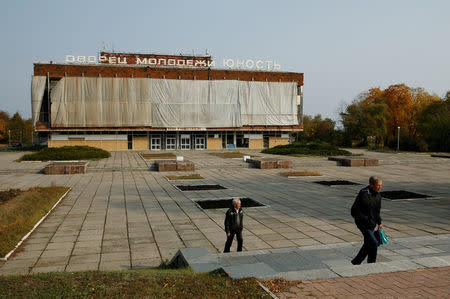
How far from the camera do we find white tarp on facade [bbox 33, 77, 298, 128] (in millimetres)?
51344

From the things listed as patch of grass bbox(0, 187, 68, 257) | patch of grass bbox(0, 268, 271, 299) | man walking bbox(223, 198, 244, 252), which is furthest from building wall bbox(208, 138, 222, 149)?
patch of grass bbox(0, 268, 271, 299)

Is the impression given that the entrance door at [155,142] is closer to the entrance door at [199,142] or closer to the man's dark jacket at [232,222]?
the entrance door at [199,142]

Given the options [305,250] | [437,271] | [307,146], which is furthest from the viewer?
[307,146]

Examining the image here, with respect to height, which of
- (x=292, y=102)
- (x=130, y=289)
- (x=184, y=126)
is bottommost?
(x=130, y=289)

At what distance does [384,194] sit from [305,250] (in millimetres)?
10103

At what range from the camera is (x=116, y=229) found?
10633 mm

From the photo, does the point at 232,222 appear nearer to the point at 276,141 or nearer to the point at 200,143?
the point at 200,143

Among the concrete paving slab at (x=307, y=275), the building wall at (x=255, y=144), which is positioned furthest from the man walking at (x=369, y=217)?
the building wall at (x=255, y=144)

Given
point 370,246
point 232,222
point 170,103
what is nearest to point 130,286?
point 232,222

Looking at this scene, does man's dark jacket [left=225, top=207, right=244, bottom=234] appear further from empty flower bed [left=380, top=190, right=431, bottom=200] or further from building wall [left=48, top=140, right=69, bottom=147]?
building wall [left=48, top=140, right=69, bottom=147]

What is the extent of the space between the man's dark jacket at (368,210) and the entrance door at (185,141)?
1990 inches

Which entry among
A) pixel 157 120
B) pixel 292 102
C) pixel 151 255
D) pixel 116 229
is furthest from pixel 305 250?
pixel 292 102

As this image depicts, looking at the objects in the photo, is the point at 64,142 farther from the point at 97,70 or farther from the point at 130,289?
the point at 130,289

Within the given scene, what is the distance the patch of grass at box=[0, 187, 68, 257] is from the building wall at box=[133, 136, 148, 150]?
126 ft
